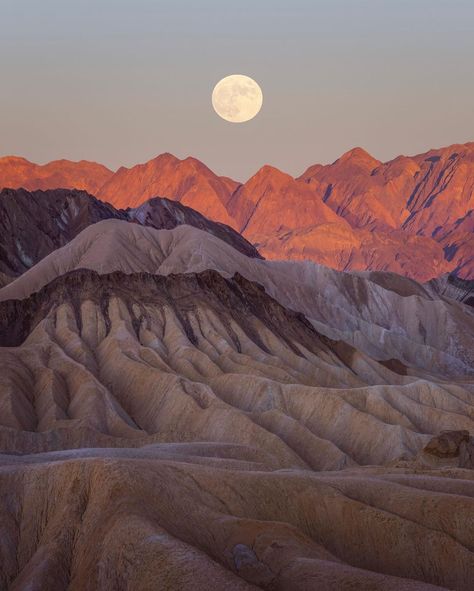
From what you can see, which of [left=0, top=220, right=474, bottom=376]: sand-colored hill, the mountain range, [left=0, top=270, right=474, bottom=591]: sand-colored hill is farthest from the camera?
[left=0, top=220, right=474, bottom=376]: sand-colored hill

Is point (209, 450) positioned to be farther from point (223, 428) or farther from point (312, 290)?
point (312, 290)

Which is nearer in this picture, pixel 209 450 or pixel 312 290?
pixel 209 450

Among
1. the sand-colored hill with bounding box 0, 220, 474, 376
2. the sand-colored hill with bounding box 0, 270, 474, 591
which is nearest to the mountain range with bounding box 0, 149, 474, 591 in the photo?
the sand-colored hill with bounding box 0, 270, 474, 591

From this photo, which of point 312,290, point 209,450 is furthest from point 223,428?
point 312,290

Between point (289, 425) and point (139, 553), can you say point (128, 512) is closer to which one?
point (139, 553)

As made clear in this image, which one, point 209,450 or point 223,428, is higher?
point 209,450

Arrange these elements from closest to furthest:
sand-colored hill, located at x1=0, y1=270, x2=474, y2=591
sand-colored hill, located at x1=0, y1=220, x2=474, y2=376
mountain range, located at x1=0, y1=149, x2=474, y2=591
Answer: sand-colored hill, located at x1=0, y1=270, x2=474, y2=591 → mountain range, located at x1=0, y1=149, x2=474, y2=591 → sand-colored hill, located at x1=0, y1=220, x2=474, y2=376

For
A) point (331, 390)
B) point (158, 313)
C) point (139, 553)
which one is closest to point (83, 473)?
point (139, 553)

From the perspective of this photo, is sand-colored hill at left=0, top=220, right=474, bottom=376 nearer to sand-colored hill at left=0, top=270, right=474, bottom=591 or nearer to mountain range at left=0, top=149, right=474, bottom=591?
mountain range at left=0, top=149, right=474, bottom=591
